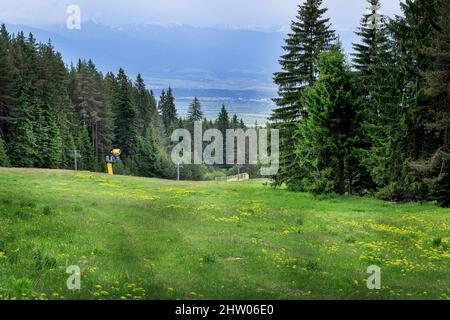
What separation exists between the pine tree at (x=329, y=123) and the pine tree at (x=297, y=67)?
465 cm

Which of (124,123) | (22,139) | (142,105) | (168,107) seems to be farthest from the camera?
(168,107)

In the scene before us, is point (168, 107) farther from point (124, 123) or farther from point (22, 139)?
point (22, 139)

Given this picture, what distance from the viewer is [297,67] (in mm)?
51875

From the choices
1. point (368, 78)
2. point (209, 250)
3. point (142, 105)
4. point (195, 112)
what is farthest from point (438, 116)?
point (195, 112)

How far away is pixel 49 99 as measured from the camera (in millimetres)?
83312

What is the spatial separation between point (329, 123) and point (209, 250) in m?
28.8

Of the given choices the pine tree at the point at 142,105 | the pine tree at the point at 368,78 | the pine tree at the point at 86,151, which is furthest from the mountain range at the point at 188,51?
the pine tree at the point at 142,105

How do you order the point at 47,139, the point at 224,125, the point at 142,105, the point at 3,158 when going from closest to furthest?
1. the point at 3,158
2. the point at 47,139
3. the point at 142,105
4. the point at 224,125

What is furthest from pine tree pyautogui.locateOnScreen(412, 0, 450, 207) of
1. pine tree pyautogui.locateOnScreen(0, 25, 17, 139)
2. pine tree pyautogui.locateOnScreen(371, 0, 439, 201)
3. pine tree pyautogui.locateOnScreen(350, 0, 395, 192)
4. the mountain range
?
pine tree pyautogui.locateOnScreen(0, 25, 17, 139)

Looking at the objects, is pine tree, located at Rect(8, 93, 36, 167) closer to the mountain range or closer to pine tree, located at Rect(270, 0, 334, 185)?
the mountain range

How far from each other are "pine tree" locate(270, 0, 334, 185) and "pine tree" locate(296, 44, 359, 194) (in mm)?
4646

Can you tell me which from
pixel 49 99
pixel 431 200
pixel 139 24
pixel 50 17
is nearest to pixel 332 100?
pixel 431 200

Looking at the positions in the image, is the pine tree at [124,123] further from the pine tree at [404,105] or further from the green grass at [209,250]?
the green grass at [209,250]

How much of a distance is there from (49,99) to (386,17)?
60.6 meters
